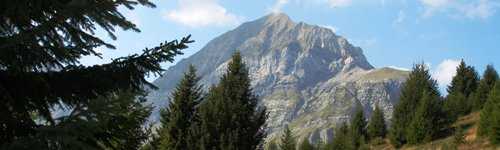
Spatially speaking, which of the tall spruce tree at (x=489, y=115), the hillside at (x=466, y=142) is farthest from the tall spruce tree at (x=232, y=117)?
the tall spruce tree at (x=489, y=115)

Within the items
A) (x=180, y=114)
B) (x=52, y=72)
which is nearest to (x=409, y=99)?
(x=180, y=114)

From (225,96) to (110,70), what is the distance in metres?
17.3

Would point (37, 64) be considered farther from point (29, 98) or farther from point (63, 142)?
point (63, 142)

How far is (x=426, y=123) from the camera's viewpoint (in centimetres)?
5681

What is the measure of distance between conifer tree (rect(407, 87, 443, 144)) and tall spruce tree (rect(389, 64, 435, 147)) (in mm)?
3711

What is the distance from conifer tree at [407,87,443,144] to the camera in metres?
56.7

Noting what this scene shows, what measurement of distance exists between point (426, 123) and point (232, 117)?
3763 cm

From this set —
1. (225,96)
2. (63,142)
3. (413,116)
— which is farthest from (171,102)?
(413,116)

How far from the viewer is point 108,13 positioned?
7.38 meters

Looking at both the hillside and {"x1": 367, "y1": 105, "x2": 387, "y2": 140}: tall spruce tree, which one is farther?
{"x1": 367, "y1": 105, "x2": 387, "y2": 140}: tall spruce tree

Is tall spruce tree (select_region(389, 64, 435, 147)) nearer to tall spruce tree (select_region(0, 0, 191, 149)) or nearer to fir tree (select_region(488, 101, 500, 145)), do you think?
fir tree (select_region(488, 101, 500, 145))

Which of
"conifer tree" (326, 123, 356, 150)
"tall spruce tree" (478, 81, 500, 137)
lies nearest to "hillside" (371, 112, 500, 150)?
"tall spruce tree" (478, 81, 500, 137)

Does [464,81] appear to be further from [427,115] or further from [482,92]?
[427,115]

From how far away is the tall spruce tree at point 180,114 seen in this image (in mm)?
24453
